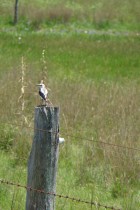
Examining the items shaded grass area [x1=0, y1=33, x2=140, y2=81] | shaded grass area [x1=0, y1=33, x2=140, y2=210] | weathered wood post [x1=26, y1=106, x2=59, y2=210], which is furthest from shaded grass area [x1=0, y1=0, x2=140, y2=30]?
weathered wood post [x1=26, y1=106, x2=59, y2=210]

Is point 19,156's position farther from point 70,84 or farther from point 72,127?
point 70,84

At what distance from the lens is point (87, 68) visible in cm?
1544

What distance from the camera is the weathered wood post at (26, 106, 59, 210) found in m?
3.85

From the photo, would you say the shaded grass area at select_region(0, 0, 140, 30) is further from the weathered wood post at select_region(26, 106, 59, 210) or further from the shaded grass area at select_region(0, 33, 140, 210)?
the weathered wood post at select_region(26, 106, 59, 210)

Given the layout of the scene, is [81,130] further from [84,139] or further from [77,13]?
[77,13]

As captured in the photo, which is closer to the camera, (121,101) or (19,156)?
(19,156)

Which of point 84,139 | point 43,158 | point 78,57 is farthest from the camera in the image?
point 78,57

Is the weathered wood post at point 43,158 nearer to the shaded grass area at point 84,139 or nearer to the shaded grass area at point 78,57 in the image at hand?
the shaded grass area at point 84,139

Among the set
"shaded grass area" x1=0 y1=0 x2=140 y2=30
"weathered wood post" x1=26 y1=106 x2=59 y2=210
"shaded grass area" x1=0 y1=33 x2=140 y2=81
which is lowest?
"weathered wood post" x1=26 y1=106 x2=59 y2=210

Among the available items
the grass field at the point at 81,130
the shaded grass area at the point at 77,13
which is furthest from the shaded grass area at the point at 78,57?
the shaded grass area at the point at 77,13

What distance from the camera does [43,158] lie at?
153 inches

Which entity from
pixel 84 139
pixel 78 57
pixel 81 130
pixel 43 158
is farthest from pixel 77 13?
pixel 43 158

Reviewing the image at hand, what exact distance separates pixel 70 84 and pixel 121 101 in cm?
190

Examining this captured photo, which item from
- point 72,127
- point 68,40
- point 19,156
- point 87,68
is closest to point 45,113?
point 19,156
